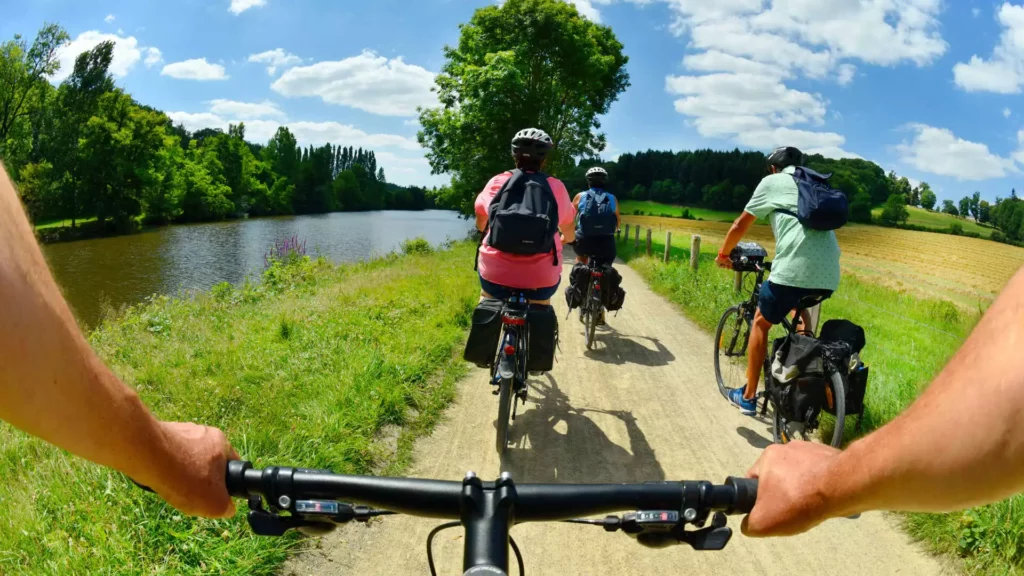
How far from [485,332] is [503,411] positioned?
0.62 metres

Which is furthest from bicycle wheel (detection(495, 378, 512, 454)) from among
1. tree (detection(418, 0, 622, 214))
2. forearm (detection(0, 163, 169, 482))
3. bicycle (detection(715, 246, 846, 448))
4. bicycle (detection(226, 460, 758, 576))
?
tree (detection(418, 0, 622, 214))

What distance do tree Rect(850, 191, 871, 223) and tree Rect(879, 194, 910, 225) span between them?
4.20ft

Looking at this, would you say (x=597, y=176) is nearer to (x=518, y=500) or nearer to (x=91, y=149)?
(x=518, y=500)

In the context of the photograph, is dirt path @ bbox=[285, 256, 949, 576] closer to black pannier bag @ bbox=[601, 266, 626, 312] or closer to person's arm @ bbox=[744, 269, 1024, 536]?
black pannier bag @ bbox=[601, 266, 626, 312]

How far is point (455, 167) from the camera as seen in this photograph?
28.3m

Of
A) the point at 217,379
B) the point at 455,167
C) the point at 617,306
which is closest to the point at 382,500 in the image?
the point at 217,379

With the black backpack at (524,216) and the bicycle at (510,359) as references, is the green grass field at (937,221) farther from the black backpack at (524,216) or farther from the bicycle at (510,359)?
the bicycle at (510,359)

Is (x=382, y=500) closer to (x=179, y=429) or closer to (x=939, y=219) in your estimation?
(x=179, y=429)

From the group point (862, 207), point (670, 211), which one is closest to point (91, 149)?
point (670, 211)

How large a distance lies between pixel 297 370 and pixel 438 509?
4843 mm

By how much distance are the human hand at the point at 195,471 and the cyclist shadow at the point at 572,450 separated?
3206 mm

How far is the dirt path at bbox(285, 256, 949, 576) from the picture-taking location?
3281 millimetres

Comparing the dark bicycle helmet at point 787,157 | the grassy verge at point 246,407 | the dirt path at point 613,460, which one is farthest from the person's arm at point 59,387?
the dark bicycle helmet at point 787,157

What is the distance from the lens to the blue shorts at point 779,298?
4445 mm
